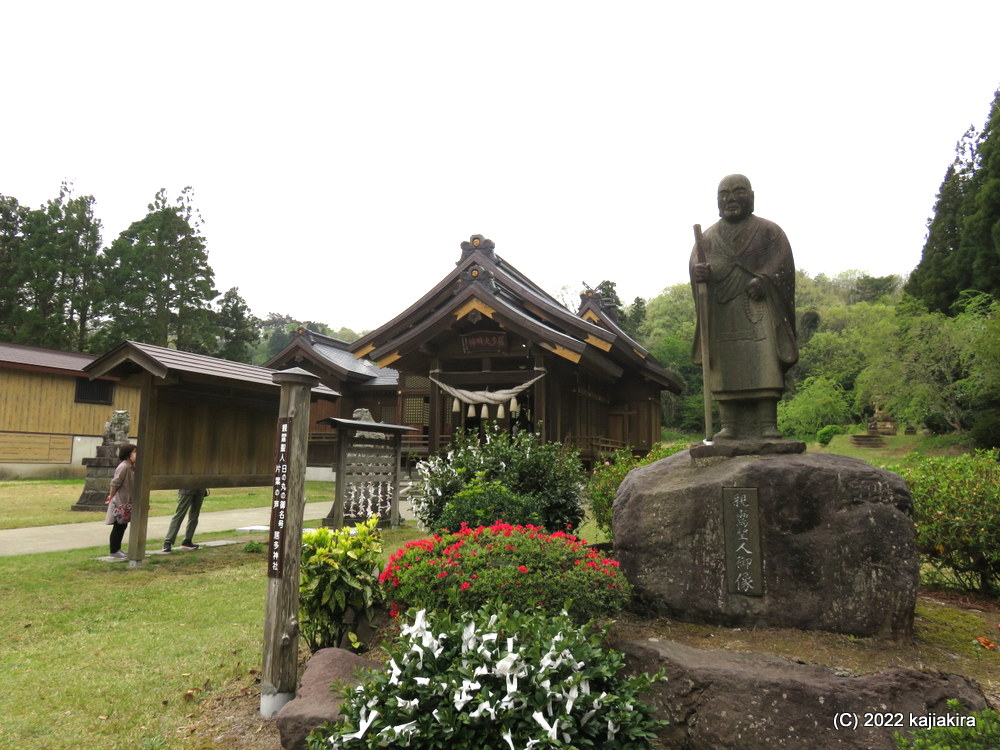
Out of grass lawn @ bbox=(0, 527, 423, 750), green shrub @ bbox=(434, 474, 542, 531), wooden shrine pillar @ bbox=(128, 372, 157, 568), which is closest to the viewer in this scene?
grass lawn @ bbox=(0, 527, 423, 750)

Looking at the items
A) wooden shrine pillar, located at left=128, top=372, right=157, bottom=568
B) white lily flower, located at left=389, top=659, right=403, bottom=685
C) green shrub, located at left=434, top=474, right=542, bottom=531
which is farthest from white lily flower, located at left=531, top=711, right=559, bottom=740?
wooden shrine pillar, located at left=128, top=372, right=157, bottom=568

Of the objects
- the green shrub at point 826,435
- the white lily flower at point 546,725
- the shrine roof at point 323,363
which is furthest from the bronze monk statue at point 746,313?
the green shrub at point 826,435

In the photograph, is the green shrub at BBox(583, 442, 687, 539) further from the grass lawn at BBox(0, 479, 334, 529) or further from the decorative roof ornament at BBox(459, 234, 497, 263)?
the decorative roof ornament at BBox(459, 234, 497, 263)

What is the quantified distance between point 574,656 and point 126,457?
8318mm

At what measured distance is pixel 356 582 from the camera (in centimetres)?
500

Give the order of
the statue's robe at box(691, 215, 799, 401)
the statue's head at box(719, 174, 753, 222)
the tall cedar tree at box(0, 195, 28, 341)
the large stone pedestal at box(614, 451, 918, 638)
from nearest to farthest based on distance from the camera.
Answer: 1. the large stone pedestal at box(614, 451, 918, 638)
2. the statue's robe at box(691, 215, 799, 401)
3. the statue's head at box(719, 174, 753, 222)
4. the tall cedar tree at box(0, 195, 28, 341)

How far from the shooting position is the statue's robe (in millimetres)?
5605

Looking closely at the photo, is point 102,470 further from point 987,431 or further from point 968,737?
point 987,431

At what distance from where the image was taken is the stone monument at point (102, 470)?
15.7 metres

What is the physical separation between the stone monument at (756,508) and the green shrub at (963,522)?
2287 millimetres

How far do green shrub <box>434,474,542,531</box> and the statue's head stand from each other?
418cm

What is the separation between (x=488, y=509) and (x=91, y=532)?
8.42m

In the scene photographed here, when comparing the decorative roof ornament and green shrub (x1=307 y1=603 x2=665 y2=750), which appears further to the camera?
the decorative roof ornament

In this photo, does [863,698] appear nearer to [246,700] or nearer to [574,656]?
[574,656]
